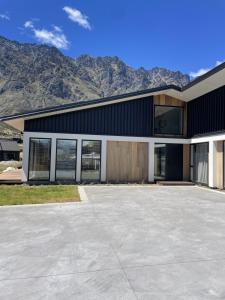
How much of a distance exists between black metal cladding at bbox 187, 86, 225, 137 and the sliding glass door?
2.52 ft

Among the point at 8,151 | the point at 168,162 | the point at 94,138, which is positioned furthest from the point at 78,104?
the point at 8,151

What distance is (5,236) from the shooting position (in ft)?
16.1

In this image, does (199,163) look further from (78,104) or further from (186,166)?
(78,104)

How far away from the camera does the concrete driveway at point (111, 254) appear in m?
3.04

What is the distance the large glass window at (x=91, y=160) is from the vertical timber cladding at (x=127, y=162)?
0.54m

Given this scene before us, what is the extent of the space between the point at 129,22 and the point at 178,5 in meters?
7.63

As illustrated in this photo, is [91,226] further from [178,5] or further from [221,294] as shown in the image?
[178,5]

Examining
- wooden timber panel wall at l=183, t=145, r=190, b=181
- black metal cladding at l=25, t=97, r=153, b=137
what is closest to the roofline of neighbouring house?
black metal cladding at l=25, t=97, r=153, b=137

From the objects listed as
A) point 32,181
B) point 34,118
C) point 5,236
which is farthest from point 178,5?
point 5,236

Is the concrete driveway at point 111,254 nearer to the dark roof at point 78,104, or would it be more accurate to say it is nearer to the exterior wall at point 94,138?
the dark roof at point 78,104

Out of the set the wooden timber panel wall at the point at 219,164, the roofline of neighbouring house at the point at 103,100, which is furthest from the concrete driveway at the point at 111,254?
the roofline of neighbouring house at the point at 103,100

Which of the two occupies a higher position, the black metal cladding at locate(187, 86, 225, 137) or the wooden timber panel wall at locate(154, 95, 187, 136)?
the wooden timber panel wall at locate(154, 95, 187, 136)

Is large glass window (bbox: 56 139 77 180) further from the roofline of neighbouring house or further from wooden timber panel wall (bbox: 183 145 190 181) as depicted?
wooden timber panel wall (bbox: 183 145 190 181)

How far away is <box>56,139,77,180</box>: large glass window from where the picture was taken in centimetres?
1361
